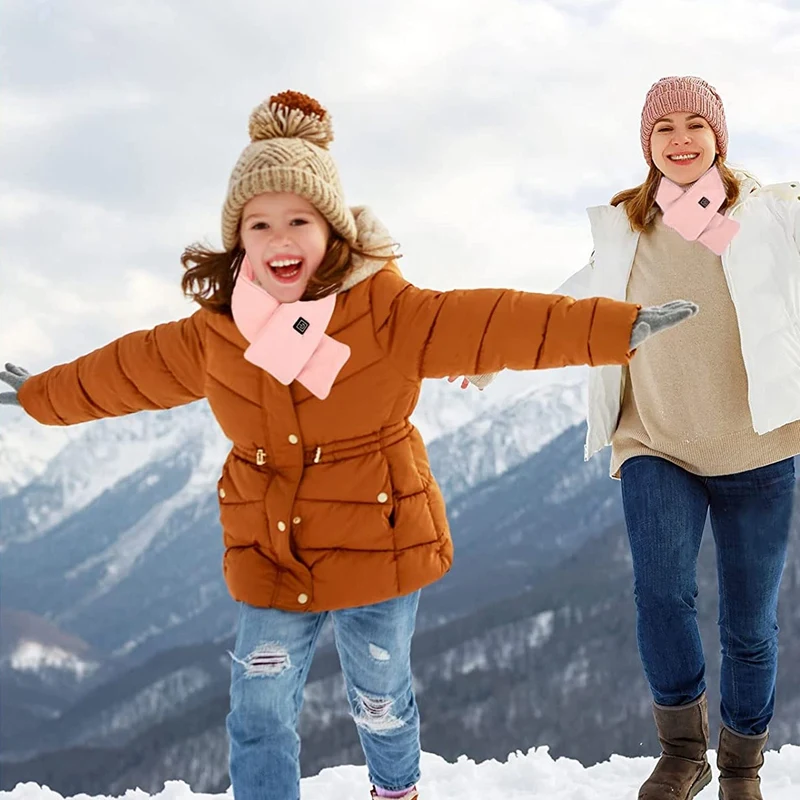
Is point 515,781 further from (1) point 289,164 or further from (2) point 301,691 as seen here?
(1) point 289,164

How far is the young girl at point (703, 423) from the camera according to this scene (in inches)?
112

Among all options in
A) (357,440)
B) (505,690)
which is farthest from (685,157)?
(505,690)

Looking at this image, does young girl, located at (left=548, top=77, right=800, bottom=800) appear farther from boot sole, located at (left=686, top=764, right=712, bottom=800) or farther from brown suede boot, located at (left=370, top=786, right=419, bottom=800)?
brown suede boot, located at (left=370, top=786, right=419, bottom=800)

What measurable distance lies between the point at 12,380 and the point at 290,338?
1093 mm

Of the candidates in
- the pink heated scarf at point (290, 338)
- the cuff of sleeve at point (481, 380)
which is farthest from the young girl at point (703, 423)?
the pink heated scarf at point (290, 338)

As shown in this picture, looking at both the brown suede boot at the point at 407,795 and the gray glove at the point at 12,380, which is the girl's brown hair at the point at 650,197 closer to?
the brown suede boot at the point at 407,795

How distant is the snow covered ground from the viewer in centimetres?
416

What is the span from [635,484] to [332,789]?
222 cm

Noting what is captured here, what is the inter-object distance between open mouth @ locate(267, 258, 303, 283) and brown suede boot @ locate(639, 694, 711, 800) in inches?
63.8

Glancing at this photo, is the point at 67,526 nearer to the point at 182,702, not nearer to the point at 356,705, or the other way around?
the point at 182,702

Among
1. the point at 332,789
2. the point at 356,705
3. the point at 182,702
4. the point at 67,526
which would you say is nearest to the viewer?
the point at 356,705

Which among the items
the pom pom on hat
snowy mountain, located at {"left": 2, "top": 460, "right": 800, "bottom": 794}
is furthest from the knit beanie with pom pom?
snowy mountain, located at {"left": 2, "top": 460, "right": 800, "bottom": 794}

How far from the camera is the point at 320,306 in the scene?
8.46 ft

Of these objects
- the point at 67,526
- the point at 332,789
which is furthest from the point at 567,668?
the point at 67,526
